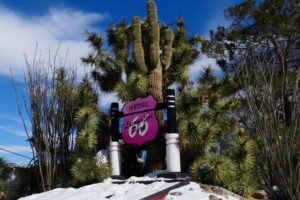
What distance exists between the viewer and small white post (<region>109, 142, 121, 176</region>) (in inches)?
388

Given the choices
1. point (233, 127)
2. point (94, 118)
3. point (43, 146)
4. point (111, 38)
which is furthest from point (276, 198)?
point (111, 38)

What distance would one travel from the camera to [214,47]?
58.2 feet

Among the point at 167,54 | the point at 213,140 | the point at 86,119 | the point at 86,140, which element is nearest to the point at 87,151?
the point at 86,140

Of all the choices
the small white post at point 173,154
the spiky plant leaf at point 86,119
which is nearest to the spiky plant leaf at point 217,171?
the small white post at point 173,154

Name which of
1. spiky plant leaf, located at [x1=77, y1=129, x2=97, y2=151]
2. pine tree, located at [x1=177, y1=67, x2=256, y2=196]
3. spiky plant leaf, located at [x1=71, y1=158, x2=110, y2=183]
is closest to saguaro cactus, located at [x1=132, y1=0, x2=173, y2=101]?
pine tree, located at [x1=177, y1=67, x2=256, y2=196]

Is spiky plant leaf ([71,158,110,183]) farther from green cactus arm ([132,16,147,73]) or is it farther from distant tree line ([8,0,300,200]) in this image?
green cactus arm ([132,16,147,73])

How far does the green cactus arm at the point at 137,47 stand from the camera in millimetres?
11219

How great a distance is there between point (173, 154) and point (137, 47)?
12.0 feet

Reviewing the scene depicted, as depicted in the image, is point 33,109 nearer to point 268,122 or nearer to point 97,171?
point 97,171

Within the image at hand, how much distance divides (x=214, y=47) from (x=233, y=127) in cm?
783

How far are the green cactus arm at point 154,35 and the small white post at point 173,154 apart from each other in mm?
2756

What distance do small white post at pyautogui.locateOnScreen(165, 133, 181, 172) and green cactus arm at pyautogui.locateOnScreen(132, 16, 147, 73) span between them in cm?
278

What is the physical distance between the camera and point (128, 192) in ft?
25.1

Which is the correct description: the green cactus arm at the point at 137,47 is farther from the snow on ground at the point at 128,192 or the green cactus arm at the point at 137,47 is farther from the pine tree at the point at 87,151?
the snow on ground at the point at 128,192
